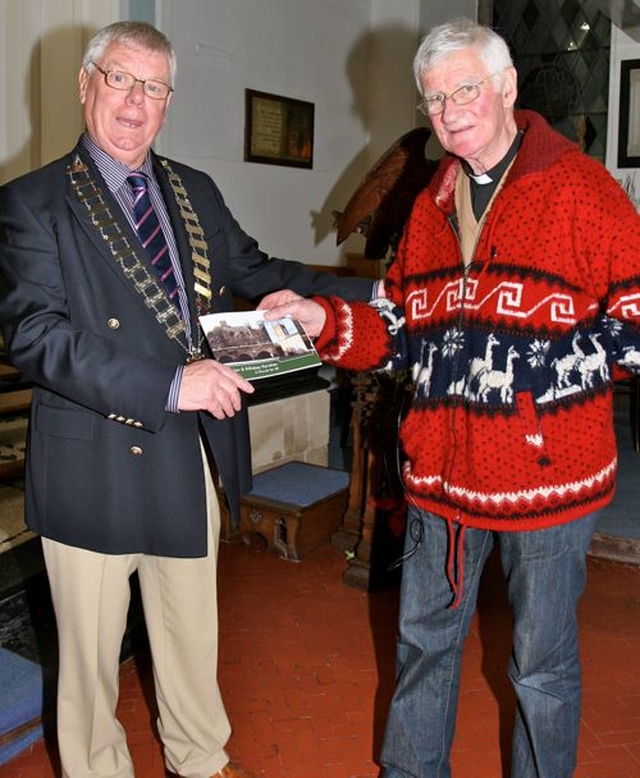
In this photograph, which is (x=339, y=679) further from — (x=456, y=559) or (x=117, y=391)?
(x=117, y=391)

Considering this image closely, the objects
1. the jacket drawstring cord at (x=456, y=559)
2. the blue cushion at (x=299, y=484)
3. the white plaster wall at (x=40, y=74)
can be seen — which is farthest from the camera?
the white plaster wall at (x=40, y=74)

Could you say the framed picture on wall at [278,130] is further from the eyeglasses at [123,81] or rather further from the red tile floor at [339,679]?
the eyeglasses at [123,81]

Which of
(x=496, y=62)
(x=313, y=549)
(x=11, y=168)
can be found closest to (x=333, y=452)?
(x=313, y=549)

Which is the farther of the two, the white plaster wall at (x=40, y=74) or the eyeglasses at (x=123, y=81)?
the white plaster wall at (x=40, y=74)

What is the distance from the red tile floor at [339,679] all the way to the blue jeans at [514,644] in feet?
1.81

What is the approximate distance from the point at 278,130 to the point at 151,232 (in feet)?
18.4

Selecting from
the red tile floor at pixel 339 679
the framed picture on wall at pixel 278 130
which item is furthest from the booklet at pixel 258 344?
the framed picture on wall at pixel 278 130

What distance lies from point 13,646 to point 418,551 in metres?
1.90

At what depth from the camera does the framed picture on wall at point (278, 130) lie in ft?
23.7

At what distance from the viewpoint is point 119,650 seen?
7.62 ft

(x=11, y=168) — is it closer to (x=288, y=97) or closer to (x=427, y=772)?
(x=288, y=97)

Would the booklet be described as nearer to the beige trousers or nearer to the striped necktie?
the striped necktie

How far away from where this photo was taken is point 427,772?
91.0 inches

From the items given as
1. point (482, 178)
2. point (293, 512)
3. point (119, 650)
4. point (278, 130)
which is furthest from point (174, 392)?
point (278, 130)
